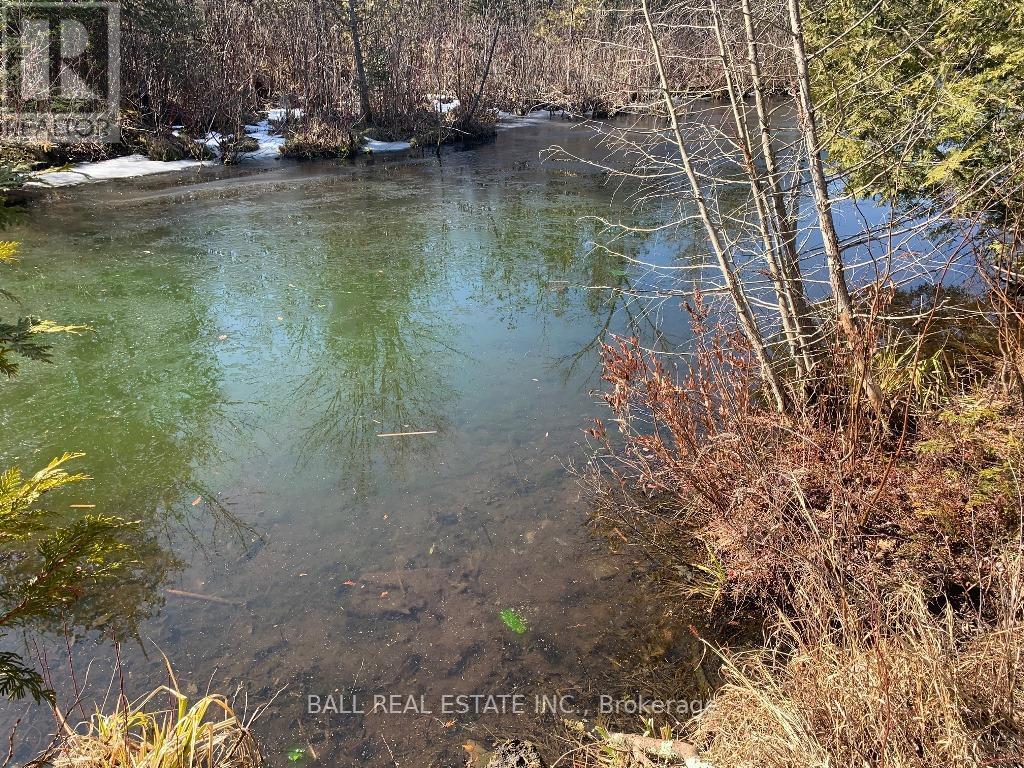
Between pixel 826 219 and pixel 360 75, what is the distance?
46.8ft

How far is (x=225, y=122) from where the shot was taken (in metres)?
14.2

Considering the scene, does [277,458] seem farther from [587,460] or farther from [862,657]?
[862,657]

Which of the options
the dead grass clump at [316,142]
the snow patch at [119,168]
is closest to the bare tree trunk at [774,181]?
the snow patch at [119,168]

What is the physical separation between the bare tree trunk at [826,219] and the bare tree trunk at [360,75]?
1362 centimetres

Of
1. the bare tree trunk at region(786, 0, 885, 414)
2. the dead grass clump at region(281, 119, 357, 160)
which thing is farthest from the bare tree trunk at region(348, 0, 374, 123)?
the bare tree trunk at region(786, 0, 885, 414)

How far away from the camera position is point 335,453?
4.02 m

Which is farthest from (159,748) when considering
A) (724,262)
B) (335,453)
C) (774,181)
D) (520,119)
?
(520,119)

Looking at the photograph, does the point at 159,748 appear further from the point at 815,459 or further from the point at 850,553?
the point at 815,459

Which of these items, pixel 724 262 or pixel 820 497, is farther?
pixel 724 262

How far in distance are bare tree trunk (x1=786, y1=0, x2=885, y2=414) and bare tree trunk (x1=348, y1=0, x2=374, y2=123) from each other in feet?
44.7

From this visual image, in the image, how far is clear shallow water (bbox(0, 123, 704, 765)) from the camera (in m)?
2.62

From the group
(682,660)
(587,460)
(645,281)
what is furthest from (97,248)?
(682,660)

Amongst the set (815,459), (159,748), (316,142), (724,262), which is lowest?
(159,748)

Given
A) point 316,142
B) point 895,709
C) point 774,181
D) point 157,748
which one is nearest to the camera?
point 895,709
